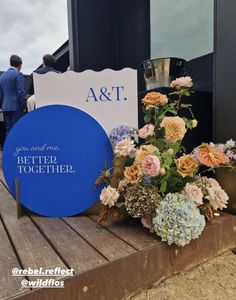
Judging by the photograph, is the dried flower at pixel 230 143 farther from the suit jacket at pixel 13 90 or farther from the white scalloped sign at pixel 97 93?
the suit jacket at pixel 13 90

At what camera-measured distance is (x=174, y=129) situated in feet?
3.39

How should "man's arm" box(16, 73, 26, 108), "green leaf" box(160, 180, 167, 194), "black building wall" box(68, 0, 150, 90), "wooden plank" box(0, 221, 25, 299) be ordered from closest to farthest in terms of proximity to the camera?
"wooden plank" box(0, 221, 25, 299), "green leaf" box(160, 180, 167, 194), "black building wall" box(68, 0, 150, 90), "man's arm" box(16, 73, 26, 108)

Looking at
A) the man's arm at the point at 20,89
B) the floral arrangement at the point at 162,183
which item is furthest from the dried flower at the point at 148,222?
the man's arm at the point at 20,89

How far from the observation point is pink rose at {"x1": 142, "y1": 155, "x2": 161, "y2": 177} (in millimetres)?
943

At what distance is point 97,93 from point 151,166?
488mm

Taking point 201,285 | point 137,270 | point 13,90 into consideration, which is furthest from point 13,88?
point 201,285

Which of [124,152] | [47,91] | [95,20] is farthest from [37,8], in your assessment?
[124,152]

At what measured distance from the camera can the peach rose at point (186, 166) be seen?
3.22ft

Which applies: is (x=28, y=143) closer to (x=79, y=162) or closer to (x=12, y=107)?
(x=79, y=162)

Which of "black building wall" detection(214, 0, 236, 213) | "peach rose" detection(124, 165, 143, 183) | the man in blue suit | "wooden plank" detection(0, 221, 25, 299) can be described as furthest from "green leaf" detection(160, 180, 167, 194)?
the man in blue suit

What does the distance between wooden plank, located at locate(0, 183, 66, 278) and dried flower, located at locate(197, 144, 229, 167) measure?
616 millimetres

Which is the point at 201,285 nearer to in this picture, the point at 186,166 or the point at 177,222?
the point at 177,222

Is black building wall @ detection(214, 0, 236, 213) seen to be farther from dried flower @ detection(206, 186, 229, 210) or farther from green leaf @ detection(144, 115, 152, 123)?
green leaf @ detection(144, 115, 152, 123)

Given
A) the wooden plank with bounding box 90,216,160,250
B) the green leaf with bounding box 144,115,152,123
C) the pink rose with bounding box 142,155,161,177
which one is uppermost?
the green leaf with bounding box 144,115,152,123
